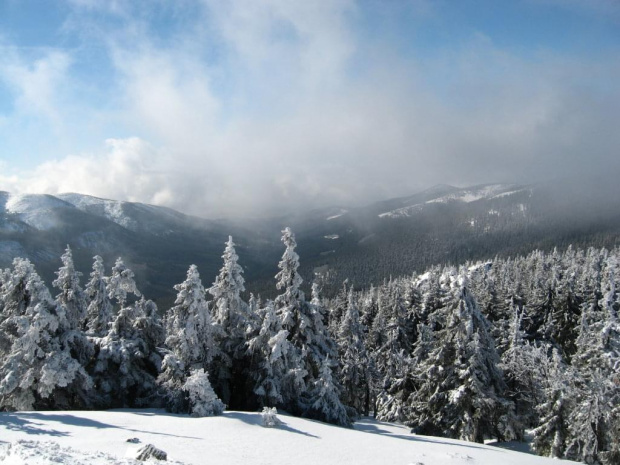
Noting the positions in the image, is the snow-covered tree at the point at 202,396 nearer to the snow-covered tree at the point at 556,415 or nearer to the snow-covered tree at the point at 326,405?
the snow-covered tree at the point at 326,405

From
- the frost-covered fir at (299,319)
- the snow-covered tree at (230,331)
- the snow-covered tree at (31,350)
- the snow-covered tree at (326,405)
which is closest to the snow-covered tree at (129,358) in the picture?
the snow-covered tree at (31,350)

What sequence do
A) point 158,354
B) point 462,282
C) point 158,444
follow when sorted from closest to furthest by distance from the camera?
point 158,444, point 462,282, point 158,354

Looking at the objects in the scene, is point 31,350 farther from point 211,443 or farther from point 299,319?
point 299,319

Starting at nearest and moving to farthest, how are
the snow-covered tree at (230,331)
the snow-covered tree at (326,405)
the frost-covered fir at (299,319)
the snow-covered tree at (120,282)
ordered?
the snow-covered tree at (326,405) < the frost-covered fir at (299,319) < the snow-covered tree at (230,331) < the snow-covered tree at (120,282)

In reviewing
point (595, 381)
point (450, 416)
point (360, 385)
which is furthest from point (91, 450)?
point (360, 385)

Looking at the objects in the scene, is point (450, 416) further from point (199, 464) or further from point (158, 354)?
point (158, 354)

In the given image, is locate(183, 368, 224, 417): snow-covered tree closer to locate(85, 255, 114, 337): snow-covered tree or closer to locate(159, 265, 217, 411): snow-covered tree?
locate(159, 265, 217, 411): snow-covered tree

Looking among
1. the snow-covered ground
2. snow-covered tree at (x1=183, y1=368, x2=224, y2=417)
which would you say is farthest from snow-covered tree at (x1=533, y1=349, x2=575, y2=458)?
snow-covered tree at (x1=183, y1=368, x2=224, y2=417)

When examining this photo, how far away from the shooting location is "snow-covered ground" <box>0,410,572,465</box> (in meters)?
12.9

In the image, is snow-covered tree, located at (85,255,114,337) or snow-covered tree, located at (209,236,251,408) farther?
snow-covered tree, located at (85,255,114,337)

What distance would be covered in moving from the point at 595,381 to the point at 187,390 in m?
22.4

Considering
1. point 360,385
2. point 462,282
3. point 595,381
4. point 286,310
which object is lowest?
point 360,385

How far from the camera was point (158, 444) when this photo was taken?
15.1 metres

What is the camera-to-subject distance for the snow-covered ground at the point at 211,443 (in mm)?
12922
